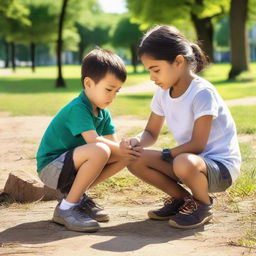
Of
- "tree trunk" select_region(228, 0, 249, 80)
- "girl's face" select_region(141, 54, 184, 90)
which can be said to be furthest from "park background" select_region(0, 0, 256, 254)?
"girl's face" select_region(141, 54, 184, 90)

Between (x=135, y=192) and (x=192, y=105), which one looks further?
(x=135, y=192)

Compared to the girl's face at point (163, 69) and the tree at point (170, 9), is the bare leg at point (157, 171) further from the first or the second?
the tree at point (170, 9)

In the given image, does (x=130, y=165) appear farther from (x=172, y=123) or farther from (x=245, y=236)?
(x=245, y=236)

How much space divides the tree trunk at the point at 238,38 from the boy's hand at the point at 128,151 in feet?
73.9

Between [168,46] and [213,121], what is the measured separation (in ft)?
2.02

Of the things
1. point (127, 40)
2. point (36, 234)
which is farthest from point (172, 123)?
point (127, 40)

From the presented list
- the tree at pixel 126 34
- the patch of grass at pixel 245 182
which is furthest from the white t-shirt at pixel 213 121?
the tree at pixel 126 34

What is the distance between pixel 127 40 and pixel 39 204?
62.0m

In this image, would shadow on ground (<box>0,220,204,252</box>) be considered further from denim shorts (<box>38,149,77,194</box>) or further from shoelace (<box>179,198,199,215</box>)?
denim shorts (<box>38,149,77,194</box>)

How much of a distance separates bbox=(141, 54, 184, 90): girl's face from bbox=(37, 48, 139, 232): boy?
197 mm

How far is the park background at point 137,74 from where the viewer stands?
18.0 ft

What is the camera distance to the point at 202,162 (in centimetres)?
404

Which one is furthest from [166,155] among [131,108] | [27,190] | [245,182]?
[131,108]

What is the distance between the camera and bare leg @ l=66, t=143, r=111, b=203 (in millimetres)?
4086
